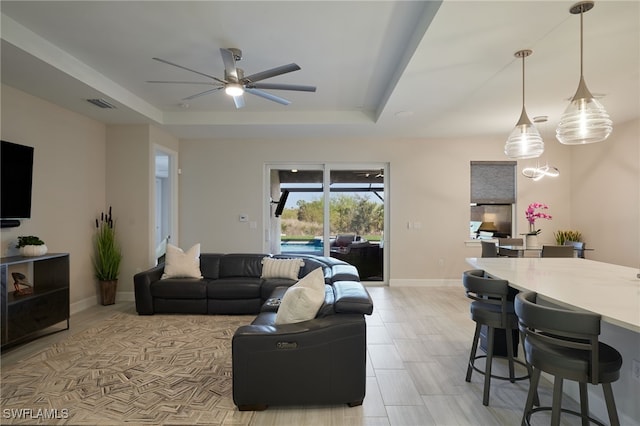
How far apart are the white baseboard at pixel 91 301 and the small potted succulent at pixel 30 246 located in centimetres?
127

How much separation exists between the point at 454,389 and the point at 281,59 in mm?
3523

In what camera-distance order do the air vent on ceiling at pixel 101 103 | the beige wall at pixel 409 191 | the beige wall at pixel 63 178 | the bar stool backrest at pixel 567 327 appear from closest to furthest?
the bar stool backrest at pixel 567 327
the beige wall at pixel 63 178
the air vent on ceiling at pixel 101 103
the beige wall at pixel 409 191

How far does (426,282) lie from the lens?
6477 millimetres

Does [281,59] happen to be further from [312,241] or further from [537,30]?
[312,241]

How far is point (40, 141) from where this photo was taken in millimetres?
4285

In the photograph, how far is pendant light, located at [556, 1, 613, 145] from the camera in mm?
2361

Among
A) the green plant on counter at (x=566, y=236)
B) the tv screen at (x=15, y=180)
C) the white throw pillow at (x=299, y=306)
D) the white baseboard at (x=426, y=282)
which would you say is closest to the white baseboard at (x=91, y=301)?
the tv screen at (x=15, y=180)

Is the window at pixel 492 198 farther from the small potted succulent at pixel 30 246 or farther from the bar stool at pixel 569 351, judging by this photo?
the small potted succulent at pixel 30 246

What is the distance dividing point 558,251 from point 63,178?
22.8 ft

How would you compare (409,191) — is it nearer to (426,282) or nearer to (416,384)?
(426,282)

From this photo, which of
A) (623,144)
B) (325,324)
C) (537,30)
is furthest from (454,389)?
(623,144)

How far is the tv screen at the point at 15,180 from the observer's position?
3.67m

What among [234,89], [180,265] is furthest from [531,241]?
[180,265]

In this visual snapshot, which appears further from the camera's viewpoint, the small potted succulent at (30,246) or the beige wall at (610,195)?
the beige wall at (610,195)
